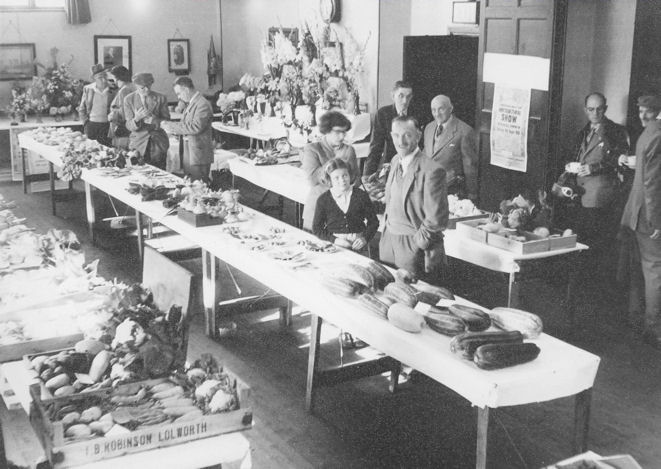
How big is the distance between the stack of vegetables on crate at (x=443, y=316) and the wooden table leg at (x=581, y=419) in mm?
334

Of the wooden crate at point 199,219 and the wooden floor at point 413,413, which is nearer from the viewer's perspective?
the wooden floor at point 413,413

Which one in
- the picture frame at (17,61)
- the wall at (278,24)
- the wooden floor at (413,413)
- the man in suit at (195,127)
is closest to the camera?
the wooden floor at (413,413)

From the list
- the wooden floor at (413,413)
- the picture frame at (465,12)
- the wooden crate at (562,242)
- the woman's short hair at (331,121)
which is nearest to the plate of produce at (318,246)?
the wooden floor at (413,413)

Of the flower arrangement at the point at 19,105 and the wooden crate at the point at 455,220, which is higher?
the flower arrangement at the point at 19,105

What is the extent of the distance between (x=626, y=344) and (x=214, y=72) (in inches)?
403

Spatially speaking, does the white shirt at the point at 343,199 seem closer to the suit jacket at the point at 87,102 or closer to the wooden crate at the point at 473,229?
the wooden crate at the point at 473,229

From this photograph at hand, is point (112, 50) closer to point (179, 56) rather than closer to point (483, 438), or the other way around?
point (179, 56)

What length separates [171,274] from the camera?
3.98 m

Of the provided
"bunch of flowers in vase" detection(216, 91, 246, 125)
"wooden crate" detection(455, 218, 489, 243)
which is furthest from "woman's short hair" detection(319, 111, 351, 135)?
"bunch of flowers in vase" detection(216, 91, 246, 125)

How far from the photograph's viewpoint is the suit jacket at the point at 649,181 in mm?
5973

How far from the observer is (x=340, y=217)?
19.0 ft

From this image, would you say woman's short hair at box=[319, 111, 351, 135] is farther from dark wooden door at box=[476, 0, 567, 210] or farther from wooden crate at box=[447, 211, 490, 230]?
dark wooden door at box=[476, 0, 567, 210]

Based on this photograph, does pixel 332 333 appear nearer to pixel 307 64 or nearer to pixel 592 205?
pixel 592 205

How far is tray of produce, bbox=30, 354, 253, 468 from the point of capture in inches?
116
